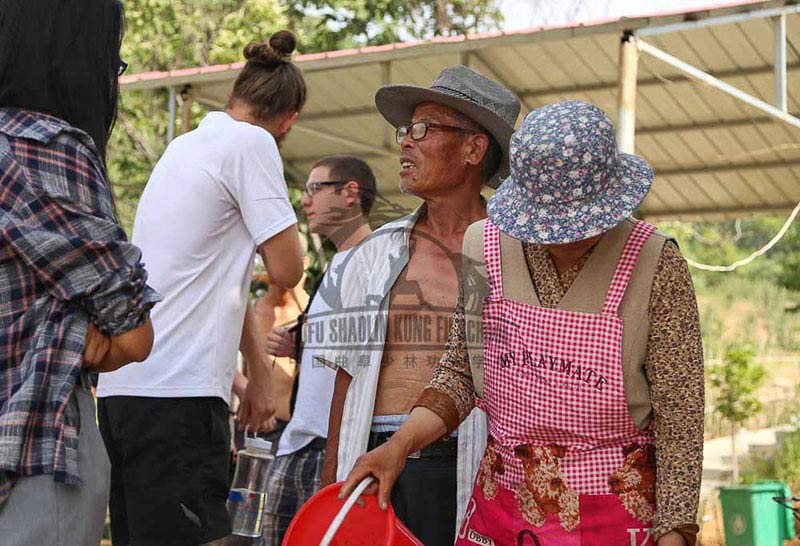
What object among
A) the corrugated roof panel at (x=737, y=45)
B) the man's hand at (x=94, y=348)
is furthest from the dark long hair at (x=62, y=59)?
the corrugated roof panel at (x=737, y=45)

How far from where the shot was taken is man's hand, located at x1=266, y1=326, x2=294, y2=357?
4.79 m

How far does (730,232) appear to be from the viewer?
36.5 meters

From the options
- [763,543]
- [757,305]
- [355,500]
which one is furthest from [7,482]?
[757,305]

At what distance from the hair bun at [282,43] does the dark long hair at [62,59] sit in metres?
1.65

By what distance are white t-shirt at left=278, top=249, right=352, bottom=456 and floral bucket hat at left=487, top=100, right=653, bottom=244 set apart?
190cm

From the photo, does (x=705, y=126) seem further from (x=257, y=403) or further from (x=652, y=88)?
(x=257, y=403)

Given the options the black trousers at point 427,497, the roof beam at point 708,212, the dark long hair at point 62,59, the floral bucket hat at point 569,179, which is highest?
the roof beam at point 708,212

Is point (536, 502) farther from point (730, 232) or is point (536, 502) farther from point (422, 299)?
point (730, 232)

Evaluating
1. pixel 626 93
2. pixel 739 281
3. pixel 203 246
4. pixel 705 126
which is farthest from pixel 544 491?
pixel 739 281

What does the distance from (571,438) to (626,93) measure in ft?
15.2

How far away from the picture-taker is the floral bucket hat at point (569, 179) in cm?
235

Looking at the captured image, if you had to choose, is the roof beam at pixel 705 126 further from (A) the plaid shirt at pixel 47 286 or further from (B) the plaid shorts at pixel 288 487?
(A) the plaid shirt at pixel 47 286

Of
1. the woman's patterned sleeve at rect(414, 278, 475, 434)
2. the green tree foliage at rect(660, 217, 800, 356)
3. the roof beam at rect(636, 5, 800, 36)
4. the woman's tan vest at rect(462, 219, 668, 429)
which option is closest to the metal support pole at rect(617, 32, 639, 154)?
the roof beam at rect(636, 5, 800, 36)

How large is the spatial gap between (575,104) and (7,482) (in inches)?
54.0
